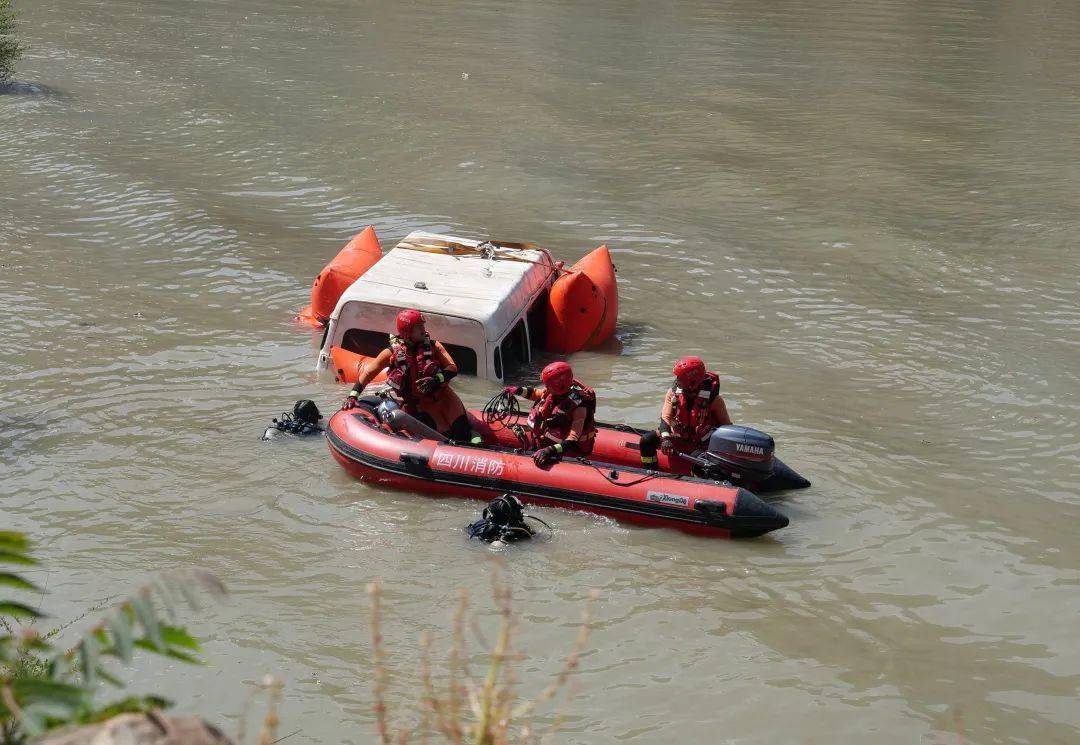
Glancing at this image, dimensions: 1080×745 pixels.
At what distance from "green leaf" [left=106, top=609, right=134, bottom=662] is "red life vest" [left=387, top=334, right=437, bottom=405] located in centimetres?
817

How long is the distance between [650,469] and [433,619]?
2425 mm

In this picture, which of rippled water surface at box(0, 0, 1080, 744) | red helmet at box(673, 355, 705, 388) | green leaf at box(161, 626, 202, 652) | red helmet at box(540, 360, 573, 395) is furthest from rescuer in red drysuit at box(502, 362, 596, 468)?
green leaf at box(161, 626, 202, 652)

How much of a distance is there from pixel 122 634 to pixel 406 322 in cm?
834

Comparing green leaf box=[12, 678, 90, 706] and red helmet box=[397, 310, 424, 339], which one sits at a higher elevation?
green leaf box=[12, 678, 90, 706]

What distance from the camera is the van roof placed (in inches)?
444

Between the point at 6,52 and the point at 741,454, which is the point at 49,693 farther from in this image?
the point at 6,52

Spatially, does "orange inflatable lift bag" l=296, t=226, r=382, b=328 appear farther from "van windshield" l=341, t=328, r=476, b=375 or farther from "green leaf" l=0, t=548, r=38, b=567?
"green leaf" l=0, t=548, r=38, b=567

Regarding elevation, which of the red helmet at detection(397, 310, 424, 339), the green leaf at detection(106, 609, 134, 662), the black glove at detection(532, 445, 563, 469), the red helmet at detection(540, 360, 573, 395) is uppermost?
the green leaf at detection(106, 609, 134, 662)

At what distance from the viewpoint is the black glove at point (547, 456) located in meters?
9.23

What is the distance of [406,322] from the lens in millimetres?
10156

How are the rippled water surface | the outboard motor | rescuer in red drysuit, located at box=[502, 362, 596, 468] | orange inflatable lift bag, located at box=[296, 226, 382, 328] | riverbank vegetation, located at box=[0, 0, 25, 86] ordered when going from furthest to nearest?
riverbank vegetation, located at box=[0, 0, 25, 86] → orange inflatable lift bag, located at box=[296, 226, 382, 328] → rescuer in red drysuit, located at box=[502, 362, 596, 468] → the outboard motor → the rippled water surface

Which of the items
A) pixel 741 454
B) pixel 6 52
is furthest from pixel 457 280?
pixel 6 52

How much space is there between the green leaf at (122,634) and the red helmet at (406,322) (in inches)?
325

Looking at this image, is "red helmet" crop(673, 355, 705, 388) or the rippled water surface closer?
the rippled water surface
